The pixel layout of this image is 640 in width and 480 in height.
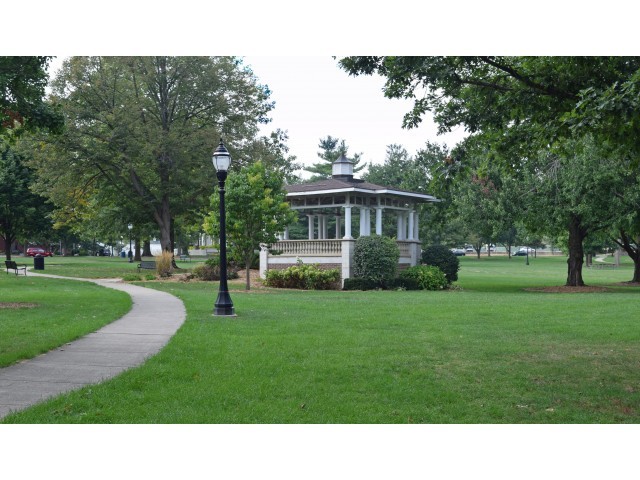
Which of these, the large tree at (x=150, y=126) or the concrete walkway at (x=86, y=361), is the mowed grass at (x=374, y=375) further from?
the large tree at (x=150, y=126)

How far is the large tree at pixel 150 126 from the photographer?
3428cm

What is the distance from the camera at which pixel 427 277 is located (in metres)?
28.4

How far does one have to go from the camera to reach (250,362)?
8883 mm

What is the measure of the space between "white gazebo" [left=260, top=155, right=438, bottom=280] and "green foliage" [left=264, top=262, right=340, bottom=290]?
0.73m

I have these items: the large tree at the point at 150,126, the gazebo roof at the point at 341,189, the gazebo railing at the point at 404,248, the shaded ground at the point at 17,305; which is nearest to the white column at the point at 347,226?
the gazebo roof at the point at 341,189

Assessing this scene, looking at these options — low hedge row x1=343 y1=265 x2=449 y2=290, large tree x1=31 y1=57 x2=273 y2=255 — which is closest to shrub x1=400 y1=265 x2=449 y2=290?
low hedge row x1=343 y1=265 x2=449 y2=290

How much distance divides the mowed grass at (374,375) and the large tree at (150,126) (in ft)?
73.9

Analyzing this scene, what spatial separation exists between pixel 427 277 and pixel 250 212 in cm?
890

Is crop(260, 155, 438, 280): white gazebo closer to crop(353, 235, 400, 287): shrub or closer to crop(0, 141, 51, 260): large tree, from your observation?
crop(353, 235, 400, 287): shrub

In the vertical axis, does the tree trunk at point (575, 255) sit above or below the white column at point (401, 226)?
below

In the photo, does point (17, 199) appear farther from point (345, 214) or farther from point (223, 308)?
point (223, 308)

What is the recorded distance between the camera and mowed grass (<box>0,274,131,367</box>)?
33.1ft

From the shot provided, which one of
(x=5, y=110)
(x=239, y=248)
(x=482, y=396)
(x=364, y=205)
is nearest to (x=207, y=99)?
(x=364, y=205)

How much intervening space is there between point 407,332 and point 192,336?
4.03 metres
